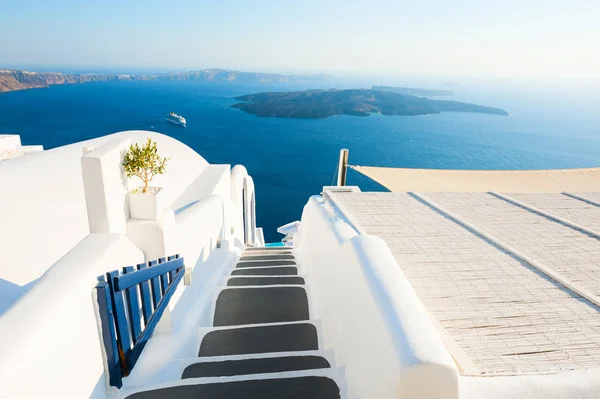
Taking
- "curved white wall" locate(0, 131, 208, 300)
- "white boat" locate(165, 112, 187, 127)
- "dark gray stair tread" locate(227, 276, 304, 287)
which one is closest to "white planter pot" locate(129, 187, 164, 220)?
"curved white wall" locate(0, 131, 208, 300)

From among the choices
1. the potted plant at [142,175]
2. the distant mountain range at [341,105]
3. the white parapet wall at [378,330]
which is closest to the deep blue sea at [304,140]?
the distant mountain range at [341,105]

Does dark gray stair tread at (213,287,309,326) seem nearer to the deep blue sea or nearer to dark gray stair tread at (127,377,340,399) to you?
dark gray stair tread at (127,377,340,399)

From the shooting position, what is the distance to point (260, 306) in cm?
438

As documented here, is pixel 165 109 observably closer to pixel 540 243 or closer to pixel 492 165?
pixel 492 165

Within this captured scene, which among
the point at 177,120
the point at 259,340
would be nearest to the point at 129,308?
the point at 259,340

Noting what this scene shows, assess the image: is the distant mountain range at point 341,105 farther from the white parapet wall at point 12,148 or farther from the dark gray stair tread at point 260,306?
the dark gray stair tread at point 260,306

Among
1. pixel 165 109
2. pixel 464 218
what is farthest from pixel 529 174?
pixel 165 109

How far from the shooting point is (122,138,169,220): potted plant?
3.06m

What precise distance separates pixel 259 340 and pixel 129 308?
4.23ft

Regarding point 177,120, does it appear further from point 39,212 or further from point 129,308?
point 129,308

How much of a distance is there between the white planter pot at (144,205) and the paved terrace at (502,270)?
238 cm

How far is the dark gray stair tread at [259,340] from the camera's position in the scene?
3.36 meters

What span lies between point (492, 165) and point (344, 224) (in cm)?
6226

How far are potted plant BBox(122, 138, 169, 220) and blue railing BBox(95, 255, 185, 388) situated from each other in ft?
1.55
